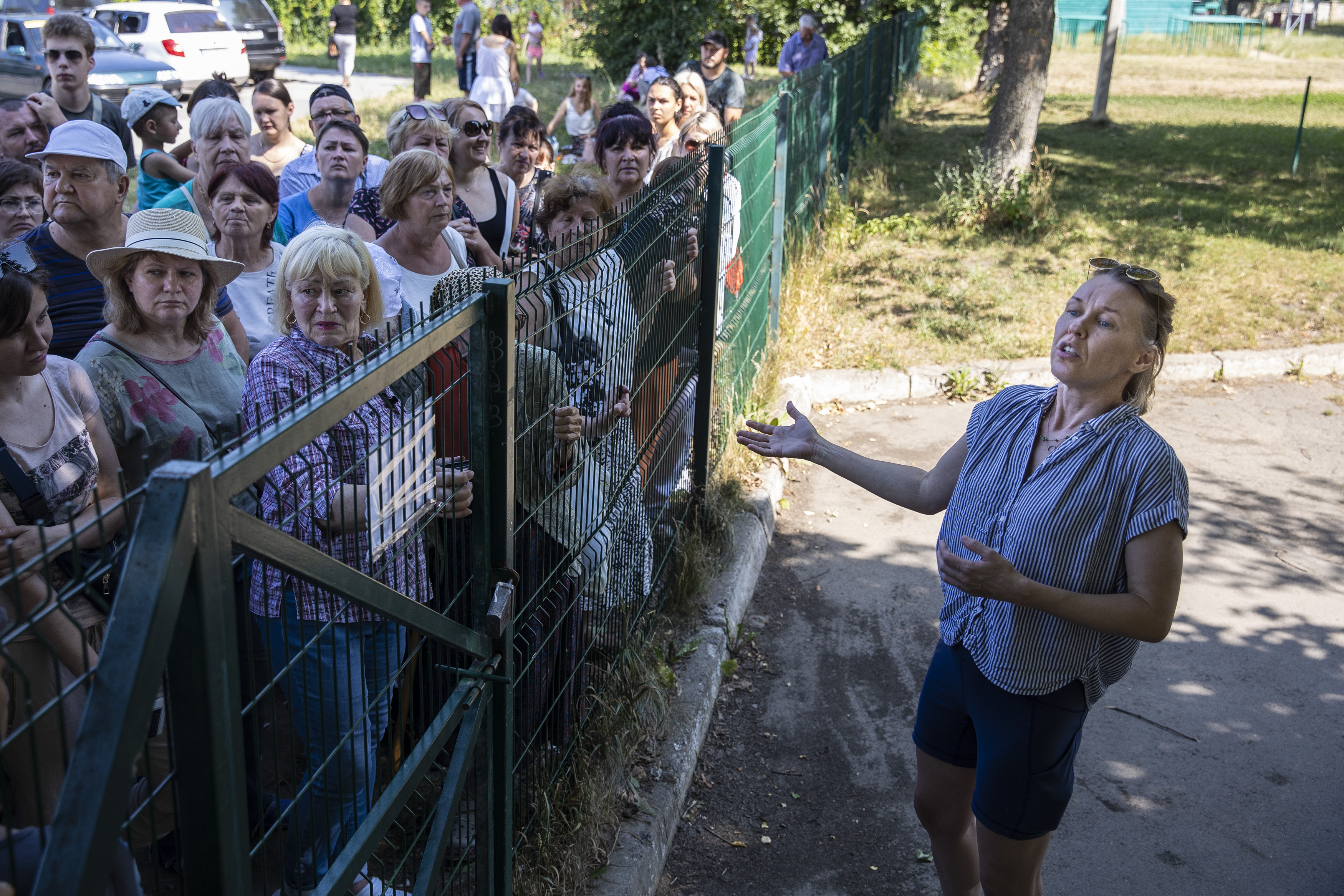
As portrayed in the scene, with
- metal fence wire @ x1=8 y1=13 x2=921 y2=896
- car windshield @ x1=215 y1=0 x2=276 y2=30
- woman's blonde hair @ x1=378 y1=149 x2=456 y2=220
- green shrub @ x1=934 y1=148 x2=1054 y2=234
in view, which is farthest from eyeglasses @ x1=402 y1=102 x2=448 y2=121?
car windshield @ x1=215 y1=0 x2=276 y2=30

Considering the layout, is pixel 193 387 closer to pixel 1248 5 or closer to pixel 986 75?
pixel 986 75

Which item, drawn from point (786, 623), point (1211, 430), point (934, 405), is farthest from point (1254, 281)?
point (786, 623)

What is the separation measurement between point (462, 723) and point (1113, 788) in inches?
108

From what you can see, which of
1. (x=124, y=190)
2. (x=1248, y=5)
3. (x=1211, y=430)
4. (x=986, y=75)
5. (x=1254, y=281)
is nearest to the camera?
(x=124, y=190)

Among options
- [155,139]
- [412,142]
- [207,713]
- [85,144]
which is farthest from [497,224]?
[207,713]

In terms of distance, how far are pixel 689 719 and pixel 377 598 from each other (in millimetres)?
2352

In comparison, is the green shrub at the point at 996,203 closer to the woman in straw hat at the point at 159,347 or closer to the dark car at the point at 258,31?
the woman in straw hat at the point at 159,347

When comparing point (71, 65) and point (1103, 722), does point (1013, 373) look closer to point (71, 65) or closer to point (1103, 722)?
point (1103, 722)

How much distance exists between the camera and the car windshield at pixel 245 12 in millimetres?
22906

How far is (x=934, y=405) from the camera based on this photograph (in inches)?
299

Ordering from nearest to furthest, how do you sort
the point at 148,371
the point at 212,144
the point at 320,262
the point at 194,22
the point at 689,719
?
the point at 320,262
the point at 148,371
the point at 689,719
the point at 212,144
the point at 194,22

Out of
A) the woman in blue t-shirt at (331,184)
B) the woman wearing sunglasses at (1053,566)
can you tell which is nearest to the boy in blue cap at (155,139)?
the woman in blue t-shirt at (331,184)

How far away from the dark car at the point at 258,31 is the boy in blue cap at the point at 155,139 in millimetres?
18175

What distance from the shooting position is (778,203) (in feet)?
24.7
